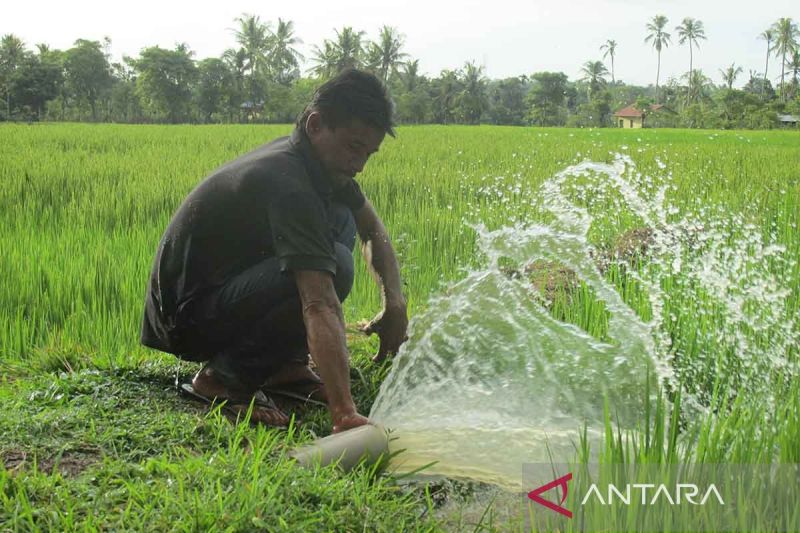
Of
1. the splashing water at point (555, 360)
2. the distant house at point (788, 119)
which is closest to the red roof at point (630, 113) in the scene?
the distant house at point (788, 119)

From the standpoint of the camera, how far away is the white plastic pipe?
2.10 m

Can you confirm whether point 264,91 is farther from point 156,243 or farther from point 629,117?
point 156,243

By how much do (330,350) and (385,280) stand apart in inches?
28.6

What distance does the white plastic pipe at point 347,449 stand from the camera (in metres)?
2.10

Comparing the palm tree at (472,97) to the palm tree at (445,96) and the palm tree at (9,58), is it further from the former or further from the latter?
the palm tree at (9,58)

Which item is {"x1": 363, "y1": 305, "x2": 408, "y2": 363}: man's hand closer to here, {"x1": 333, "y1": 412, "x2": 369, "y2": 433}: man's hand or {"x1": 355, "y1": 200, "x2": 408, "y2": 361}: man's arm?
{"x1": 355, "y1": 200, "x2": 408, "y2": 361}: man's arm

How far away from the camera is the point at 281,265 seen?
225 cm

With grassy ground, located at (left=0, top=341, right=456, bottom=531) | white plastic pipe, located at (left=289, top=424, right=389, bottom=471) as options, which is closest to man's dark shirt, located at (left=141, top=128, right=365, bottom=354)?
grassy ground, located at (left=0, top=341, right=456, bottom=531)

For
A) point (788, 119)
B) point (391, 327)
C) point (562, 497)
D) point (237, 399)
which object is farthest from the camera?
point (788, 119)

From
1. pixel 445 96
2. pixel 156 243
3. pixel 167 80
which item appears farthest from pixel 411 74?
pixel 156 243

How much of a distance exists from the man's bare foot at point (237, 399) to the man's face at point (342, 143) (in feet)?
2.61

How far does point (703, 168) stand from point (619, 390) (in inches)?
270

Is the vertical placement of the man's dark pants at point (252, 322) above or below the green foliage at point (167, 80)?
below

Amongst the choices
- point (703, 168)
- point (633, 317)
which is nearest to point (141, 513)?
point (633, 317)
